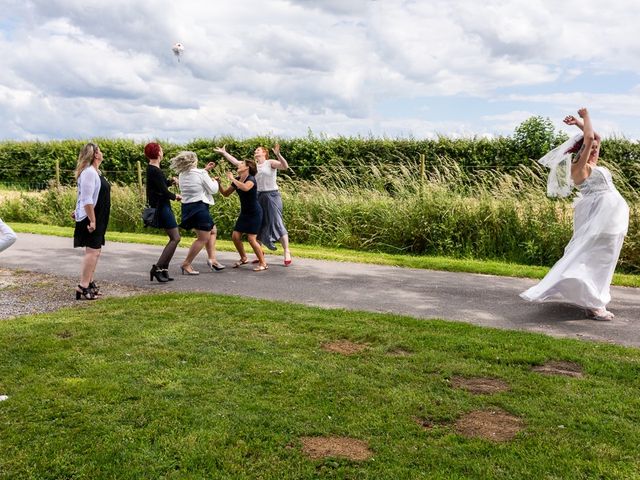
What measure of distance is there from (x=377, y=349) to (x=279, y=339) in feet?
3.28

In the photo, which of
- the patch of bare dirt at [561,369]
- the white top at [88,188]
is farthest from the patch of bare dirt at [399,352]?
the white top at [88,188]

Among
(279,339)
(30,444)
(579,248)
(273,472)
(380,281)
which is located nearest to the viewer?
(273,472)

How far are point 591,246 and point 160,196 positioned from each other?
623cm

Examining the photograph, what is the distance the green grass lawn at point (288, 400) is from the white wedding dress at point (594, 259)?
1.17 m

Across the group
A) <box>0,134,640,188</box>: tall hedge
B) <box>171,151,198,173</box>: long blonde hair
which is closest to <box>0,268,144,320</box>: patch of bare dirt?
<box>171,151,198,173</box>: long blonde hair

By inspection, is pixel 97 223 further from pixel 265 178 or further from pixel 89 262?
pixel 265 178

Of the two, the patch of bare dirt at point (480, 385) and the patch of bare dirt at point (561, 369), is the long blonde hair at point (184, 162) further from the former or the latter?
the patch of bare dirt at point (561, 369)

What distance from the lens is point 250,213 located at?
36.2 ft

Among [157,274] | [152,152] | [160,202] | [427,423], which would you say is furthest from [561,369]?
[152,152]

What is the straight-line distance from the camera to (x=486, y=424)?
4.51 m

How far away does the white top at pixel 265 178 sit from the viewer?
37.6ft

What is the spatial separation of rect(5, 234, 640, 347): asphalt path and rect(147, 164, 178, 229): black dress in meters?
0.97

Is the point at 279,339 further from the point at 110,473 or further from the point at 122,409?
the point at 110,473

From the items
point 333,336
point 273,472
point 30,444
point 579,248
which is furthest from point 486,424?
point 579,248
